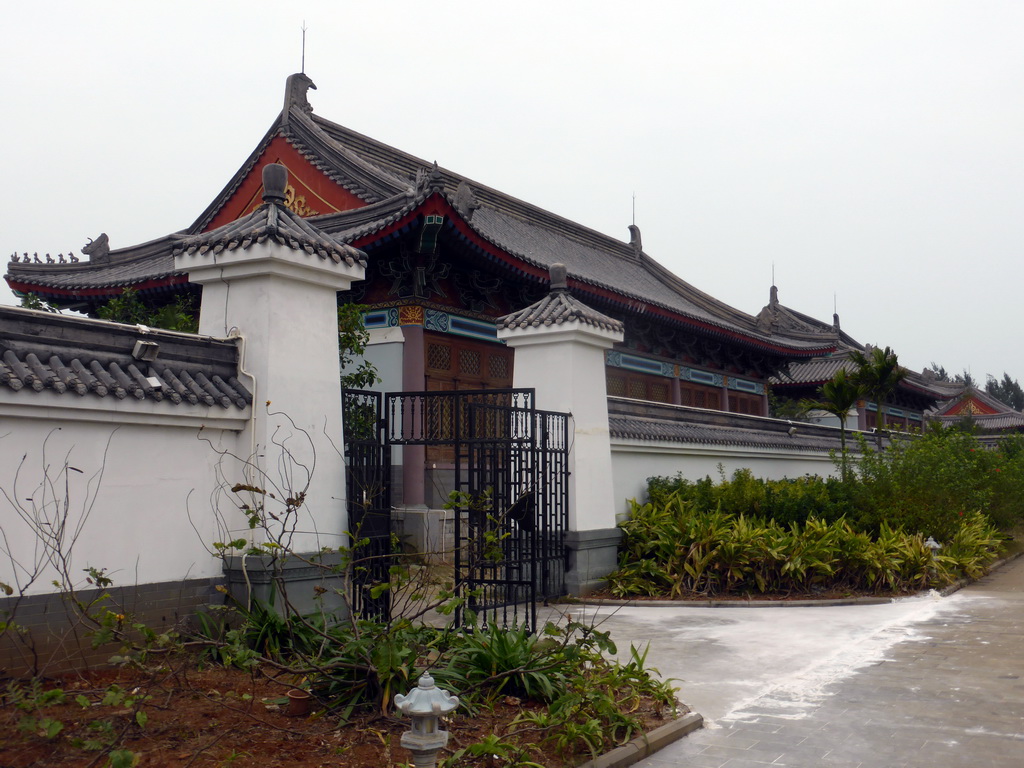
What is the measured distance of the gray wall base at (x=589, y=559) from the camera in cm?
1051

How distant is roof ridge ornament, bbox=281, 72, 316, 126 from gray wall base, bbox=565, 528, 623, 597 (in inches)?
370

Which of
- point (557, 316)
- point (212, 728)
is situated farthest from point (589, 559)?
point (212, 728)

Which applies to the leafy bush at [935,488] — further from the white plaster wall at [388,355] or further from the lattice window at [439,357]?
the white plaster wall at [388,355]

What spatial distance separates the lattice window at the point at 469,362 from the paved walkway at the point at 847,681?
5549 millimetres

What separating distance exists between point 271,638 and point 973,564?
965cm

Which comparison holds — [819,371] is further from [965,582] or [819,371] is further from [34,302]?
[34,302]

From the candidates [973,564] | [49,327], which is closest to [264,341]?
[49,327]

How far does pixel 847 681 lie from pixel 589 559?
4338 millimetres

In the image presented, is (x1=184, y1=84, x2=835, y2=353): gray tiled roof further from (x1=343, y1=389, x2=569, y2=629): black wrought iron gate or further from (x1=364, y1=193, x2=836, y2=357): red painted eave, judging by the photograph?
(x1=343, y1=389, x2=569, y2=629): black wrought iron gate

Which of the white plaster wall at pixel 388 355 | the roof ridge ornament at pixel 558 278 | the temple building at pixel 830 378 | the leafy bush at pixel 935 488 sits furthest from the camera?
the temple building at pixel 830 378

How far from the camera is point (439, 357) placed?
14.0m

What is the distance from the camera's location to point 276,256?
6.97m

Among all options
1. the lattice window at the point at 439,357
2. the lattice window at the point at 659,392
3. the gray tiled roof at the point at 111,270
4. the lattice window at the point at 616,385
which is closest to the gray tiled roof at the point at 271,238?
the lattice window at the point at 439,357

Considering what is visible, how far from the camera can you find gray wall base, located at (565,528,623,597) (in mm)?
10508
